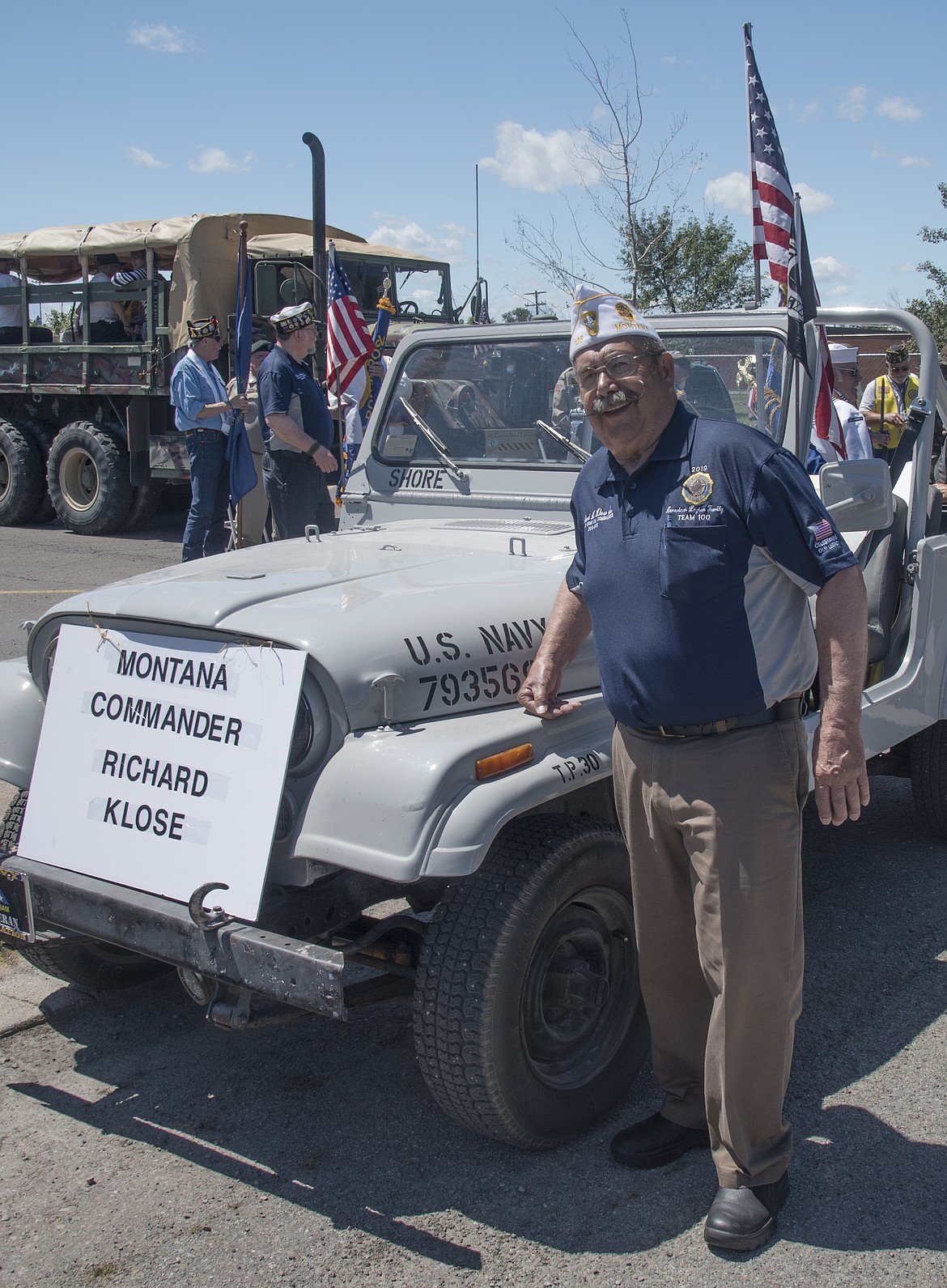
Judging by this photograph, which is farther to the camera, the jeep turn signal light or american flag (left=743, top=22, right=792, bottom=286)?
american flag (left=743, top=22, right=792, bottom=286)

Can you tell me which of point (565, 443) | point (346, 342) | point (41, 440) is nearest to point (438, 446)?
point (565, 443)

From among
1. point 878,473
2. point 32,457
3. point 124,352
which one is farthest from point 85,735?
point 32,457

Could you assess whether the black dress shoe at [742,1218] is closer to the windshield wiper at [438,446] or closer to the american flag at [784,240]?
the american flag at [784,240]

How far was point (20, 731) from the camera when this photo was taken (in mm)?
3211

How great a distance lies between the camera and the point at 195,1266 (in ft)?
8.07

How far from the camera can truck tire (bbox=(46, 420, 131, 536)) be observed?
509 inches

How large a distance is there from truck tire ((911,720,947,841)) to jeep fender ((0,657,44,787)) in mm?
3107

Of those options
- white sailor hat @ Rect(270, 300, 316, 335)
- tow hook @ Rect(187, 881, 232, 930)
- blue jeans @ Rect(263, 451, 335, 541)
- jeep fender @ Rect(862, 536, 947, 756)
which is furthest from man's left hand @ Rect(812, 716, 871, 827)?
white sailor hat @ Rect(270, 300, 316, 335)

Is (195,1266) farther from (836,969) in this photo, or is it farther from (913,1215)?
(836,969)

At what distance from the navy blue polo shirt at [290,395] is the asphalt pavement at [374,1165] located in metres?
2.99

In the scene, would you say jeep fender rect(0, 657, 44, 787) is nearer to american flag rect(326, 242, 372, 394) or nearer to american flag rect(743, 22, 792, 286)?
american flag rect(743, 22, 792, 286)

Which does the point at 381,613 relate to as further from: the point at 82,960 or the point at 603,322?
the point at 82,960

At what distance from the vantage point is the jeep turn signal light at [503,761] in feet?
8.61

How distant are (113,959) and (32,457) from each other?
11.6 meters
